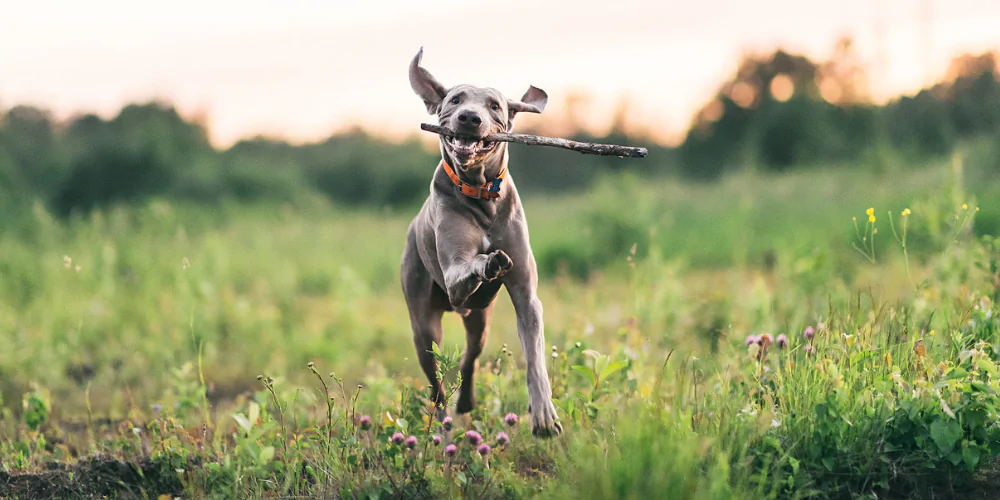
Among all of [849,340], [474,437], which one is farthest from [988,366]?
[474,437]

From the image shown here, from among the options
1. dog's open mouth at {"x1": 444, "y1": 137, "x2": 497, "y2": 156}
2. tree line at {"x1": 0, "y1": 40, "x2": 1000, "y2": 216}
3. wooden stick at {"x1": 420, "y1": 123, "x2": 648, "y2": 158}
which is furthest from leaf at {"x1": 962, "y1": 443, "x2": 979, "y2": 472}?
tree line at {"x1": 0, "y1": 40, "x2": 1000, "y2": 216}

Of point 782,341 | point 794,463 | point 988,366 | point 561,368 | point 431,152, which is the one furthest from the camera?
point 431,152

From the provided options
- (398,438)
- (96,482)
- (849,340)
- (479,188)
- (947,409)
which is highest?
(479,188)

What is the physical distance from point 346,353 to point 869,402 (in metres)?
5.53

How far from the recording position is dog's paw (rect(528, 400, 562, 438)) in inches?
124

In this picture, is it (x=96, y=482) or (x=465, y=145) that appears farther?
(x=96, y=482)

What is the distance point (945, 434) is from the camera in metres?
3.03

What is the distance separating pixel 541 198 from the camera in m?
24.2

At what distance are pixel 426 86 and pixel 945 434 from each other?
265cm

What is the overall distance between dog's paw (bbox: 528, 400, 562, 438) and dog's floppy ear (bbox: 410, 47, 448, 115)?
1498mm

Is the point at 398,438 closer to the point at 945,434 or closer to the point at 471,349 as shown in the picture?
the point at 471,349

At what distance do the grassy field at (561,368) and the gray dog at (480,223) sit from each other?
36cm

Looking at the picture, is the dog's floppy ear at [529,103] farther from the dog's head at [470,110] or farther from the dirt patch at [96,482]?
the dirt patch at [96,482]

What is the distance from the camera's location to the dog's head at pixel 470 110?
3.25 meters
